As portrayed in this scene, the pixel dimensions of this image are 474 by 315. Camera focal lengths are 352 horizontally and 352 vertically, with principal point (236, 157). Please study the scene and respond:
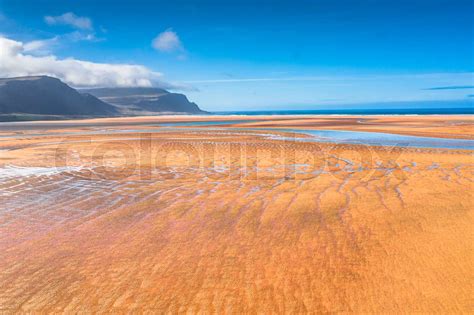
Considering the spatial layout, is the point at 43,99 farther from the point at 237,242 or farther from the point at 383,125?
the point at 237,242

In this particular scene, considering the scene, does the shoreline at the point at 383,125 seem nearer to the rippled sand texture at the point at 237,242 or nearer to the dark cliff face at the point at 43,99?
the rippled sand texture at the point at 237,242

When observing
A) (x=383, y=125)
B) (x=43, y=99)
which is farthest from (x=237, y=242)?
(x=43, y=99)

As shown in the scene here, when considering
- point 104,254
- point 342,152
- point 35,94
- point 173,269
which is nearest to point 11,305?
point 104,254

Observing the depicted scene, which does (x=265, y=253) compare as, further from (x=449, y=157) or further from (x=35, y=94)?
(x=35, y=94)

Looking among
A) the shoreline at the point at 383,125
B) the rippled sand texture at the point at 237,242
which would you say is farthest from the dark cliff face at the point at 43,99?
the rippled sand texture at the point at 237,242

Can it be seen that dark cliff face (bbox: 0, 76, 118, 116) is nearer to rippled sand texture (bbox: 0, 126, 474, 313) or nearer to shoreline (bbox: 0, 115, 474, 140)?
shoreline (bbox: 0, 115, 474, 140)

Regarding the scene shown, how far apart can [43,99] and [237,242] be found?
17611cm

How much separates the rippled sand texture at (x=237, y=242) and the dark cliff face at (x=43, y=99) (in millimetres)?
146585

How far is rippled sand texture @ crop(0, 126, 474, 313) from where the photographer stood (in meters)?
4.37

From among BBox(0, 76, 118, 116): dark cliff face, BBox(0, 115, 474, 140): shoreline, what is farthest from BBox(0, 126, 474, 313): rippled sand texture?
BBox(0, 76, 118, 116): dark cliff face

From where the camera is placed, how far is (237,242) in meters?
6.16

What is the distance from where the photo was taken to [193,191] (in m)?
9.87

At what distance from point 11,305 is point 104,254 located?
5.01ft

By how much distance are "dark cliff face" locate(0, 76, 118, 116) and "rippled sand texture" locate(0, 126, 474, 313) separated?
146585 mm
